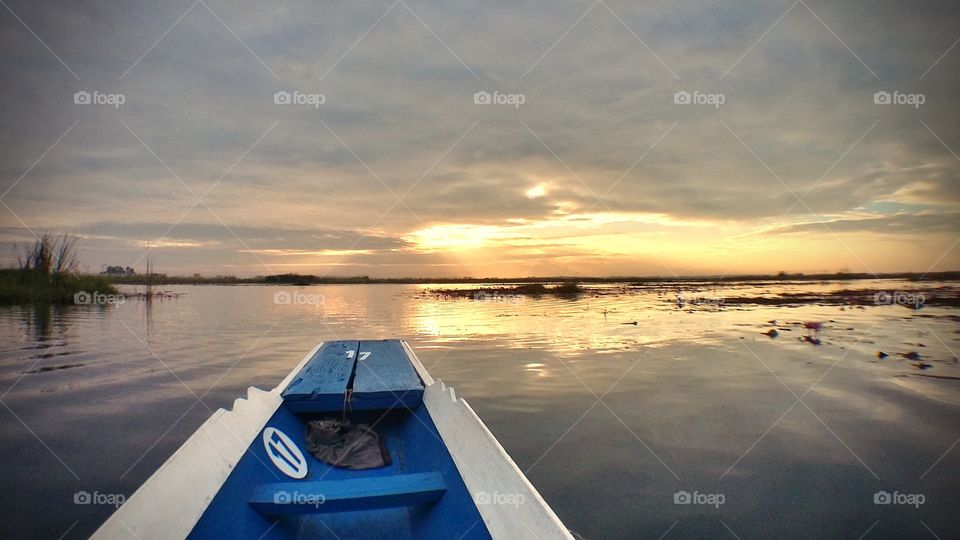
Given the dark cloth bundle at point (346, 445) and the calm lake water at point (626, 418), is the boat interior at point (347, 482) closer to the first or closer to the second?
the dark cloth bundle at point (346, 445)

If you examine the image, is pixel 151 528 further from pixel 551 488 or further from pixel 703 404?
pixel 703 404

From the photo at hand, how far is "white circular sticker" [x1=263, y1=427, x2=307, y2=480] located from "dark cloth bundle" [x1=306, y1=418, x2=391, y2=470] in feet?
0.98

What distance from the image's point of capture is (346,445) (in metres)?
4.96

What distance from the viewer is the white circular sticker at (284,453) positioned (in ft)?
13.7

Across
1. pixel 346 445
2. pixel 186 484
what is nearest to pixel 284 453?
pixel 346 445

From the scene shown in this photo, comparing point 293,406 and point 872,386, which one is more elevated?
point 293,406

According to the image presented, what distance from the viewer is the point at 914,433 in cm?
704

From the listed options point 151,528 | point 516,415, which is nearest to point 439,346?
point 516,415

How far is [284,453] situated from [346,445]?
2.38ft

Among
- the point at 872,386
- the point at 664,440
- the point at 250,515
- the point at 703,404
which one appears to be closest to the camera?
the point at 250,515

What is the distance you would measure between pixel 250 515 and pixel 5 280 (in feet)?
97.6

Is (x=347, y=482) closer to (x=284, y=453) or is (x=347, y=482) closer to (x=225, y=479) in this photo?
(x=225, y=479)

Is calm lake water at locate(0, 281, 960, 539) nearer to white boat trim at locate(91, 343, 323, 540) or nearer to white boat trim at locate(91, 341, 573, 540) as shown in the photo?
white boat trim at locate(91, 341, 573, 540)

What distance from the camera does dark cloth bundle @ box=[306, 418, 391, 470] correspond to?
15.4 feet
